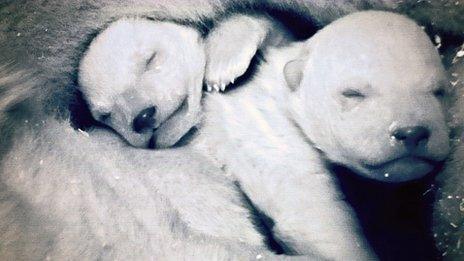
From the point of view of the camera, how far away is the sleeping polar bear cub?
0.96m

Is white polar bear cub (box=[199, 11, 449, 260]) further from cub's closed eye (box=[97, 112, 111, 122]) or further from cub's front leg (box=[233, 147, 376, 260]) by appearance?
cub's closed eye (box=[97, 112, 111, 122])

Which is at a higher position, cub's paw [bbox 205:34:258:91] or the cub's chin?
the cub's chin

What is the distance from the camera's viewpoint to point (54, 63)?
3.89 ft

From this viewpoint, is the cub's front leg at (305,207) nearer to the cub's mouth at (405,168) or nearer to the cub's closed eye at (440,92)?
the cub's mouth at (405,168)

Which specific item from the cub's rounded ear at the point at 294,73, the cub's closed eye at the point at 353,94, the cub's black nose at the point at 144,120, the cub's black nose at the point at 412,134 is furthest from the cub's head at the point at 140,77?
the cub's black nose at the point at 412,134

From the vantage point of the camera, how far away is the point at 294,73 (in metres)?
1.12

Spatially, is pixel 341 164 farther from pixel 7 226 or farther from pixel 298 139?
pixel 7 226

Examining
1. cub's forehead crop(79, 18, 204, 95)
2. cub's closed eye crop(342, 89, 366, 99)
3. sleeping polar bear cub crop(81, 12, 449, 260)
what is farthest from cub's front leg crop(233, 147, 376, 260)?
cub's forehead crop(79, 18, 204, 95)

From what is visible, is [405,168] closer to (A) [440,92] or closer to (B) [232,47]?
(A) [440,92]

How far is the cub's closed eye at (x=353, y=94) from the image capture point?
1004 mm

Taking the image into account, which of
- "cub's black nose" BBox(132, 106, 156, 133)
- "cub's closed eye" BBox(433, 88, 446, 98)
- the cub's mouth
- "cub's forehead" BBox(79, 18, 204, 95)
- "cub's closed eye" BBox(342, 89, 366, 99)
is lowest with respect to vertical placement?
"cub's black nose" BBox(132, 106, 156, 133)

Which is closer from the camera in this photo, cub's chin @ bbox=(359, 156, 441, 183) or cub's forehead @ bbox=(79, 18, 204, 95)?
cub's chin @ bbox=(359, 156, 441, 183)

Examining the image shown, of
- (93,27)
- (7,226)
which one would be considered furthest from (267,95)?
(7,226)

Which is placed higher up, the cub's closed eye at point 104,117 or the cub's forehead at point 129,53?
the cub's forehead at point 129,53
